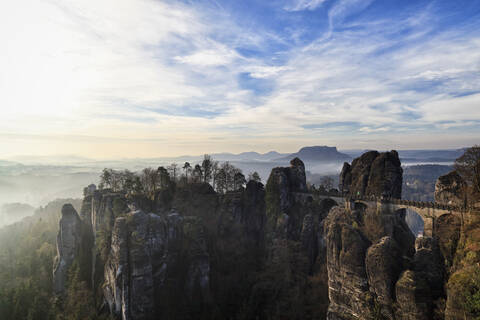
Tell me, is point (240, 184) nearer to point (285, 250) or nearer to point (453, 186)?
point (285, 250)

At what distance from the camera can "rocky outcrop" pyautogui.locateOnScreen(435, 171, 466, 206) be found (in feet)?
112

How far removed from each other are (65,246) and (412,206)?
2283 inches

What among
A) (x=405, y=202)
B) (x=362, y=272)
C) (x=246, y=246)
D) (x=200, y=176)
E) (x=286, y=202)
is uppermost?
(x=200, y=176)

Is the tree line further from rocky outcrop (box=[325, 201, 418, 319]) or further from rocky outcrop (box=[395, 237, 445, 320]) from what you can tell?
rocky outcrop (box=[395, 237, 445, 320])

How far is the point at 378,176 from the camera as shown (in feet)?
153

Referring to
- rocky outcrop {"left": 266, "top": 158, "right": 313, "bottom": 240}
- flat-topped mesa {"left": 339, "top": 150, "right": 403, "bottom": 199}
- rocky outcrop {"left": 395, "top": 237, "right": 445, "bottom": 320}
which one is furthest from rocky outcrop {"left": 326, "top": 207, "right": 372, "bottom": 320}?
rocky outcrop {"left": 266, "top": 158, "right": 313, "bottom": 240}

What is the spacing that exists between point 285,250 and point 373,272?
99.4 feet

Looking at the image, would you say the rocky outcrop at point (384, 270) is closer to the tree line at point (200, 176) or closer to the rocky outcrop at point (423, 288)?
the rocky outcrop at point (423, 288)

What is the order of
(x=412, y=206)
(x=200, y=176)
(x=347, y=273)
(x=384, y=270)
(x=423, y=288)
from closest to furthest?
1. (x=423, y=288)
2. (x=384, y=270)
3. (x=347, y=273)
4. (x=412, y=206)
5. (x=200, y=176)

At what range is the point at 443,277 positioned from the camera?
15.1 m

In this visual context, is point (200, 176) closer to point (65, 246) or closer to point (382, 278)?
point (65, 246)

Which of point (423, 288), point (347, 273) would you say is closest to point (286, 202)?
point (347, 273)

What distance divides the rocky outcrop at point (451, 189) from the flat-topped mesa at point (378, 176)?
8.32 metres

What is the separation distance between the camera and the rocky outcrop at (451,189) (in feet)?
112
